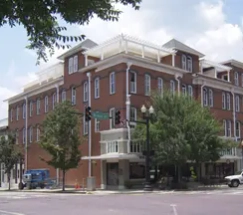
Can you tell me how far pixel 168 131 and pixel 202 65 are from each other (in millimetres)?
17943

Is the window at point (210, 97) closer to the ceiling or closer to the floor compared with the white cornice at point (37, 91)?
closer to the floor

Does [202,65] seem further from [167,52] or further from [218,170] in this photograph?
[218,170]

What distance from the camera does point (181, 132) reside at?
37594 millimetres

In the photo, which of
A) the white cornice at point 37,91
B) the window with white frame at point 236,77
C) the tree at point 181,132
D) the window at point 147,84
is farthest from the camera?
the window with white frame at point 236,77

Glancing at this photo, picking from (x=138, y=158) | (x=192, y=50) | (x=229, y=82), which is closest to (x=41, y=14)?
(x=138, y=158)

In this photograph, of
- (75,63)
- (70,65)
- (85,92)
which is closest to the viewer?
(85,92)

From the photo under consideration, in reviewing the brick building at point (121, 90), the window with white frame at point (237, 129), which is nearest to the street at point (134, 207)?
the brick building at point (121, 90)

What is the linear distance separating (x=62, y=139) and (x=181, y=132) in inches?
450

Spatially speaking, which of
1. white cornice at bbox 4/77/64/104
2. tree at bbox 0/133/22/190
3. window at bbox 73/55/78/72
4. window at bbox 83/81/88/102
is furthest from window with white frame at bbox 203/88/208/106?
tree at bbox 0/133/22/190

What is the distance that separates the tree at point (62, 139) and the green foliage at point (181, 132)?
6166 millimetres

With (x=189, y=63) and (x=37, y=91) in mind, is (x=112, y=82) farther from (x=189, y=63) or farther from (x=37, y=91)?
(x=37, y=91)

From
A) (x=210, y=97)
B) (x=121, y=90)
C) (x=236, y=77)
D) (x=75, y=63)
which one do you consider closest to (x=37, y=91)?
(x=75, y=63)

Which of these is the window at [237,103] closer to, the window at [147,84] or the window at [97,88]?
the window at [147,84]

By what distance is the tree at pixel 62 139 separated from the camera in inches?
1610
